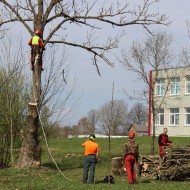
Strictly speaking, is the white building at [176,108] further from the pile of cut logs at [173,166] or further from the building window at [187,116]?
the pile of cut logs at [173,166]

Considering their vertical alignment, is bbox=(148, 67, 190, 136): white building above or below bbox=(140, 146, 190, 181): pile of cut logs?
above

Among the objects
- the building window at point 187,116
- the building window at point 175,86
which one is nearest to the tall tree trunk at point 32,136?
the building window at point 175,86

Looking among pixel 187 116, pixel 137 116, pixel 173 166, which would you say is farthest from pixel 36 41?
pixel 137 116

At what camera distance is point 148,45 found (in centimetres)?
3369

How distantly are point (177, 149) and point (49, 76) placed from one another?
8.50 meters

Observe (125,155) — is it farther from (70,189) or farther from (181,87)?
(181,87)

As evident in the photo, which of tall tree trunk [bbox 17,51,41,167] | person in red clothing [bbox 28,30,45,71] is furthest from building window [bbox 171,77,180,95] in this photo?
person in red clothing [bbox 28,30,45,71]

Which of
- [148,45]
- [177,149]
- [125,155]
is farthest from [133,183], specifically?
[148,45]

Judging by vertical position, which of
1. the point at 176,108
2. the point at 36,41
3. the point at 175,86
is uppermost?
the point at 175,86

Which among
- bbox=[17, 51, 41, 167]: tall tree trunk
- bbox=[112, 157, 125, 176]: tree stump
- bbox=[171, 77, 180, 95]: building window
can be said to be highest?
bbox=[171, 77, 180, 95]: building window

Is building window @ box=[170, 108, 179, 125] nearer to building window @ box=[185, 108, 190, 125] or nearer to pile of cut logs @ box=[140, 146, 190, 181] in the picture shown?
building window @ box=[185, 108, 190, 125]

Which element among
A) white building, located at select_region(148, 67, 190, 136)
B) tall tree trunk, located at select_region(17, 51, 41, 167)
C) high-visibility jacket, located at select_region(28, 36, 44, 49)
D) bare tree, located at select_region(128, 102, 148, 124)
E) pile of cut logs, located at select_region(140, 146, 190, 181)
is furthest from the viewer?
bare tree, located at select_region(128, 102, 148, 124)

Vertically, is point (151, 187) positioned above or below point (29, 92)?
below

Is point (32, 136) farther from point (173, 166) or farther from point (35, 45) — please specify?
point (173, 166)
